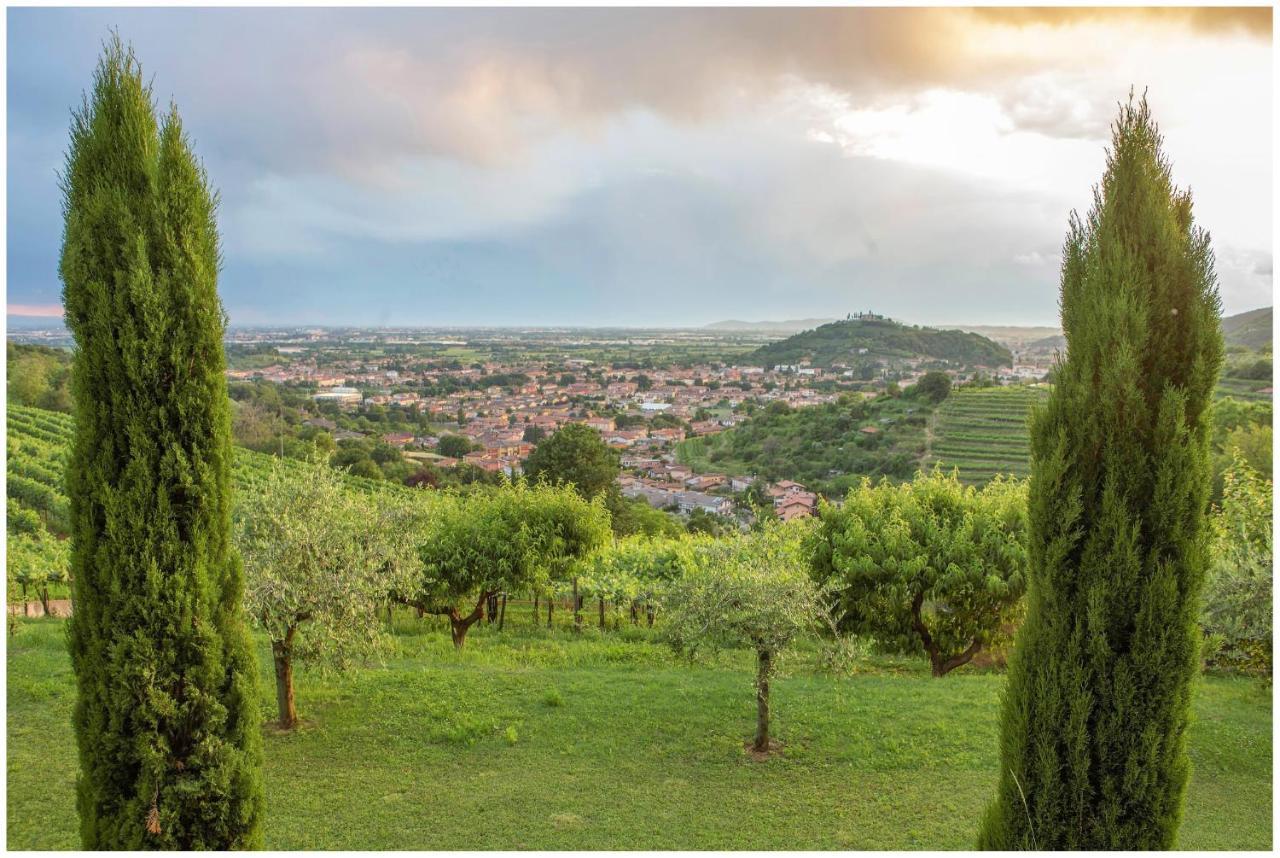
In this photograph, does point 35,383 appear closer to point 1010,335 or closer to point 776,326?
point 1010,335

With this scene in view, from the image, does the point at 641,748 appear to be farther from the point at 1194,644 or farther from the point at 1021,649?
the point at 1194,644

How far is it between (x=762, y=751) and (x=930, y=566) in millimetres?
7687

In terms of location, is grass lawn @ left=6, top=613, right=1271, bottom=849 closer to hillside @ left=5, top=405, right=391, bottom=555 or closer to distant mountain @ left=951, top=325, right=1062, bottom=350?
hillside @ left=5, top=405, right=391, bottom=555

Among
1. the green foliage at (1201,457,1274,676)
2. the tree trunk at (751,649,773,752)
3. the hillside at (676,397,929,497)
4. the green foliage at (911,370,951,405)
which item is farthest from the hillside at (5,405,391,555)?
the green foliage at (911,370,951,405)

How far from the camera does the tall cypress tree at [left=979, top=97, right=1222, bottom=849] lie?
200 inches

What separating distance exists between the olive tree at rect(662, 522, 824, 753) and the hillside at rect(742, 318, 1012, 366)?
61050 mm

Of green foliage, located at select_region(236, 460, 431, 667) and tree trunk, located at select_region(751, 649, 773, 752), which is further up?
green foliage, located at select_region(236, 460, 431, 667)

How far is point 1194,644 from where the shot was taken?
507cm

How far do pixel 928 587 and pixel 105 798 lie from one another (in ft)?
46.8

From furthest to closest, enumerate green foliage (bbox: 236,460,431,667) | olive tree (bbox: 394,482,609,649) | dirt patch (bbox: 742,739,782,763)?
olive tree (bbox: 394,482,609,649) < dirt patch (bbox: 742,739,782,763) < green foliage (bbox: 236,460,431,667)

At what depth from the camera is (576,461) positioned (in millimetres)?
37500

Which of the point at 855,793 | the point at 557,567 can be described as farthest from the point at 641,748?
the point at 557,567

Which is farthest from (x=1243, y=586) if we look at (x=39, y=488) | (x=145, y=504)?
(x=39, y=488)

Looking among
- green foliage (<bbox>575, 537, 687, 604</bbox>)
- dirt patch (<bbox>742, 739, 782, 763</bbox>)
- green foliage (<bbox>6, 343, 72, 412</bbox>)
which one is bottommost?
green foliage (<bbox>575, 537, 687, 604</bbox>)
